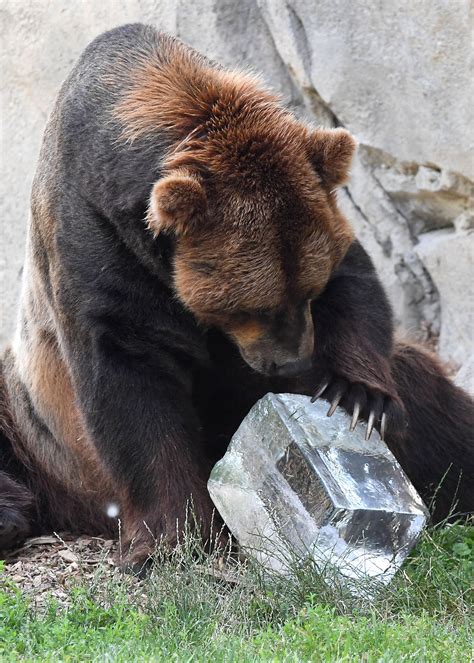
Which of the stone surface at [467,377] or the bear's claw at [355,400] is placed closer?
the bear's claw at [355,400]

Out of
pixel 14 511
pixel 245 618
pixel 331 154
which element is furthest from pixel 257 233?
pixel 14 511

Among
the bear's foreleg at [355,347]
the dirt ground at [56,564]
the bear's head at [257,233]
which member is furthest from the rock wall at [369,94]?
the dirt ground at [56,564]

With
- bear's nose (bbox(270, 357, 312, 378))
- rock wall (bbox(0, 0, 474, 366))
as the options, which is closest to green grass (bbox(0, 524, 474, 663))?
bear's nose (bbox(270, 357, 312, 378))

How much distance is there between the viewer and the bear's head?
17.7 ft

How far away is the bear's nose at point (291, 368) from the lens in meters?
5.64

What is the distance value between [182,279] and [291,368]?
0.63 metres

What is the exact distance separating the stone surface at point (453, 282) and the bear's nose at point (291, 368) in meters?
3.44

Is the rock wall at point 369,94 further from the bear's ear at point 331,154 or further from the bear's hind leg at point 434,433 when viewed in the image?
the bear's ear at point 331,154

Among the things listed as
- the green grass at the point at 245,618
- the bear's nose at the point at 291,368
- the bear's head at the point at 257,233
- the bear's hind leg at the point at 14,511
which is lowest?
the bear's hind leg at the point at 14,511

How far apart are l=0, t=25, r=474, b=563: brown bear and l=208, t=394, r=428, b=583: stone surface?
215mm

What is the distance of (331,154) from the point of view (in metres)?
5.72

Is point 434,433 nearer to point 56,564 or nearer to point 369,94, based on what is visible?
Answer: point 56,564

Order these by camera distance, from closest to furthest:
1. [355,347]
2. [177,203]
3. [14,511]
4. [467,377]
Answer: [177,203]
[355,347]
[14,511]
[467,377]

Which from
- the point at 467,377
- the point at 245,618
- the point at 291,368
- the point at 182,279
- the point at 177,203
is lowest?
the point at 467,377
